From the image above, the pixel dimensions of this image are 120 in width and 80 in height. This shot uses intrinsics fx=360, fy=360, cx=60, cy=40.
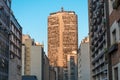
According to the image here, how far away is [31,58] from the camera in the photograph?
196 m

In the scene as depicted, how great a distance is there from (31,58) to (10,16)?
98237mm

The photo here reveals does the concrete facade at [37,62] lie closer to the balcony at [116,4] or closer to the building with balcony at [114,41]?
the building with balcony at [114,41]

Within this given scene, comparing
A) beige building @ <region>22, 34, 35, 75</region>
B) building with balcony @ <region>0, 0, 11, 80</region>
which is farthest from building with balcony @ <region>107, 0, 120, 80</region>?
beige building @ <region>22, 34, 35, 75</region>

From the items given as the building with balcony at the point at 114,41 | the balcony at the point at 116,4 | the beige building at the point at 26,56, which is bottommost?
the building with balcony at the point at 114,41

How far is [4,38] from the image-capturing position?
87438 mm

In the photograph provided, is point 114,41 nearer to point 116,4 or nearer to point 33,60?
point 116,4

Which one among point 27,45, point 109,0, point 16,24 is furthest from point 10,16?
point 27,45

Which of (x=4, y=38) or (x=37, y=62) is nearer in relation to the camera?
(x=4, y=38)

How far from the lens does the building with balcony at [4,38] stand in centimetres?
8331

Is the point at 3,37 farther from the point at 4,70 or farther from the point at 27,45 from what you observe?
the point at 27,45

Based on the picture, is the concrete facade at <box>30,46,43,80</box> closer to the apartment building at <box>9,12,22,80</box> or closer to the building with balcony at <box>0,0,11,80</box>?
the apartment building at <box>9,12,22,80</box>

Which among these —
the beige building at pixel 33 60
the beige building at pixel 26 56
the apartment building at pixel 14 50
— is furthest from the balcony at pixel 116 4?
the beige building at pixel 26 56

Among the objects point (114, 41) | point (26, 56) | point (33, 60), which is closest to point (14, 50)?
point (114, 41)

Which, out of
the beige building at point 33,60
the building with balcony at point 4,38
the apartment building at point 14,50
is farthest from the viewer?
the beige building at point 33,60
